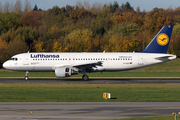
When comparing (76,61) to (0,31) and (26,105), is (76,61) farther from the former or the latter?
(0,31)

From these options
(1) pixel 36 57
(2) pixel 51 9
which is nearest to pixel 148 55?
(1) pixel 36 57

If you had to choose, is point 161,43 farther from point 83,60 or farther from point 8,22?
point 8,22

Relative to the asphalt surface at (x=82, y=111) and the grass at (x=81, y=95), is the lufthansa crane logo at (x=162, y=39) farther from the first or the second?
the asphalt surface at (x=82, y=111)

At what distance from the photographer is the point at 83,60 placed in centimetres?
4744

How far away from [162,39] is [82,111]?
33.3 m

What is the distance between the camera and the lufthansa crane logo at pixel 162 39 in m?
49.2

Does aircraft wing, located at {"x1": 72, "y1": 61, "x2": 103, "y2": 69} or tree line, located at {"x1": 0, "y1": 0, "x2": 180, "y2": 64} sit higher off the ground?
tree line, located at {"x1": 0, "y1": 0, "x2": 180, "y2": 64}

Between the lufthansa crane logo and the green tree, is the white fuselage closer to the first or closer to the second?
the lufthansa crane logo

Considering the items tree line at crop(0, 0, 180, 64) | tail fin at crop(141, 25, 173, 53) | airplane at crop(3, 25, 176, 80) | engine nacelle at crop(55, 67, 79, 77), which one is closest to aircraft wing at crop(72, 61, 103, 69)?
airplane at crop(3, 25, 176, 80)

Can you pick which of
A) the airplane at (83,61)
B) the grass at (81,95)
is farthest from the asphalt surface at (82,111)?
the airplane at (83,61)

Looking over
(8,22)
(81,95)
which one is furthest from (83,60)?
(8,22)

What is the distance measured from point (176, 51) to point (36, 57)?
2519 inches

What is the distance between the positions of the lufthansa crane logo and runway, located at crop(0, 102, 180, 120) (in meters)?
28.3

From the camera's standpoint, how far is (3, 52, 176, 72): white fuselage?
154 feet
